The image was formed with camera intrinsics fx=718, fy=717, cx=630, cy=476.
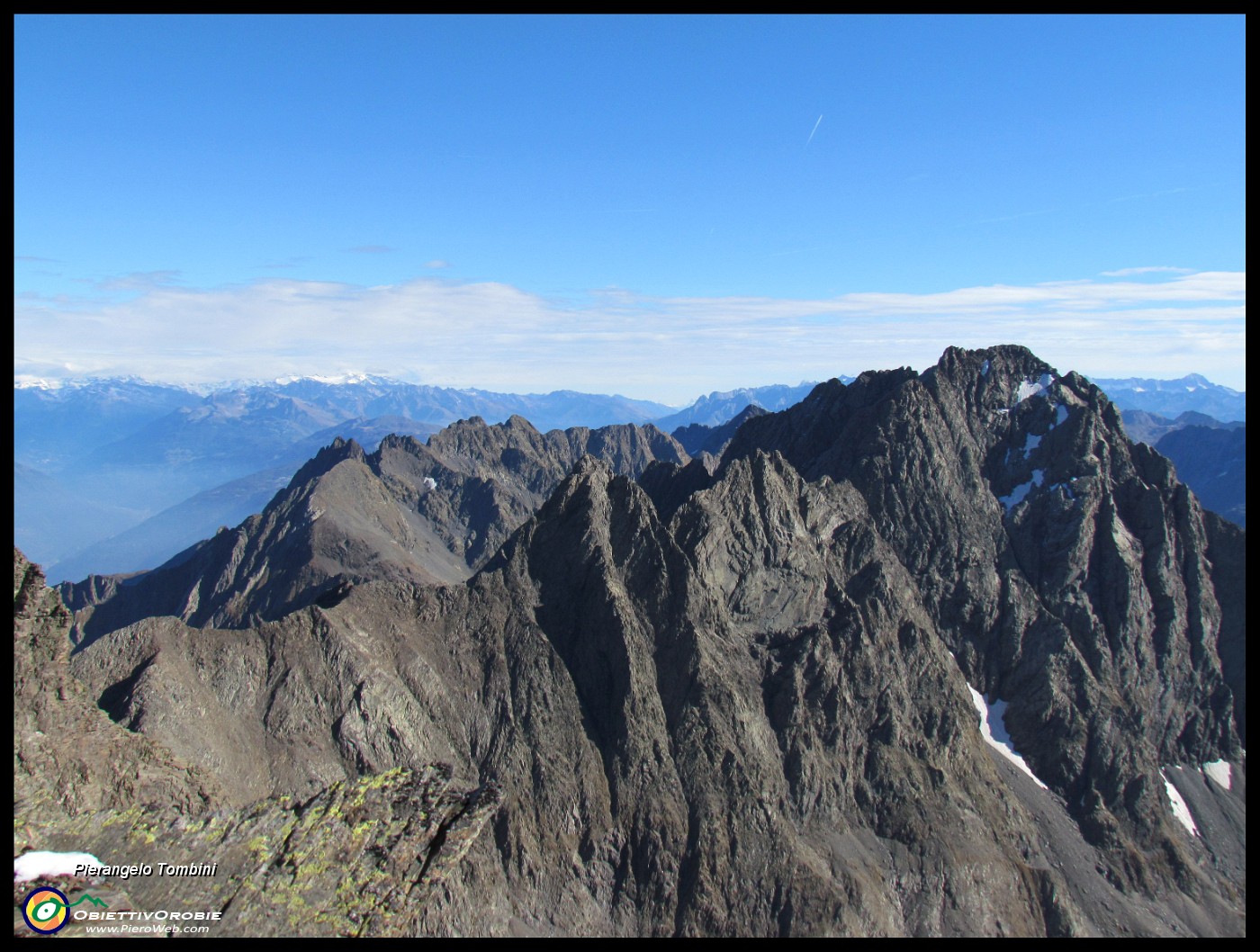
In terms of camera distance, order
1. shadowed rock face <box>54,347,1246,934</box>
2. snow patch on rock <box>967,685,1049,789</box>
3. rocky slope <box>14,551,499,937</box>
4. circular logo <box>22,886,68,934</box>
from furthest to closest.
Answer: snow patch on rock <box>967,685,1049,789</box> < shadowed rock face <box>54,347,1246,934</box> < rocky slope <box>14,551,499,937</box> < circular logo <box>22,886,68,934</box>

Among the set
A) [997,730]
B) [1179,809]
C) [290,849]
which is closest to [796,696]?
[997,730]

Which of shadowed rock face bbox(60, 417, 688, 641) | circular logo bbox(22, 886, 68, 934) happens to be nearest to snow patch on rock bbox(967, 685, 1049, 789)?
shadowed rock face bbox(60, 417, 688, 641)

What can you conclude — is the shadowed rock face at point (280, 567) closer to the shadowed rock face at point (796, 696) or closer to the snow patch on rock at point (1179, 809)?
the shadowed rock face at point (796, 696)

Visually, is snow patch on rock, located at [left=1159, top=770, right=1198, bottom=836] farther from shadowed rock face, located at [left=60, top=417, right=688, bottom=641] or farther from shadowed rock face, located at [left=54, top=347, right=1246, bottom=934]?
shadowed rock face, located at [left=60, top=417, right=688, bottom=641]

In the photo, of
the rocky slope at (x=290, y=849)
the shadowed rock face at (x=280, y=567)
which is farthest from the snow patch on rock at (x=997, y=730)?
the rocky slope at (x=290, y=849)

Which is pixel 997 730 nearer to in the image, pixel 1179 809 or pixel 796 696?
pixel 1179 809

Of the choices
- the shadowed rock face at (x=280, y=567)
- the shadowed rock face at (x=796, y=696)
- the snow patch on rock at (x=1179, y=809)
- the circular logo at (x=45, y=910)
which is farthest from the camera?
the shadowed rock face at (x=280, y=567)

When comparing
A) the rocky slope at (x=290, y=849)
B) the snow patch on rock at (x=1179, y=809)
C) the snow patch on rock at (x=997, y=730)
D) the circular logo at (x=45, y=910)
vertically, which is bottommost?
the snow patch on rock at (x=1179, y=809)
